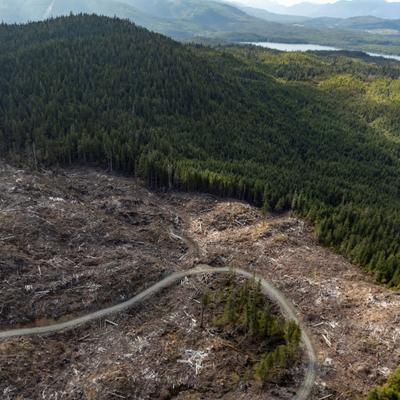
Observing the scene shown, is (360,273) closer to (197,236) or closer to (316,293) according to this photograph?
(316,293)

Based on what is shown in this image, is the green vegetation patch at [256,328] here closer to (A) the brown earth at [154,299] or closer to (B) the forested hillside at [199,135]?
(A) the brown earth at [154,299]

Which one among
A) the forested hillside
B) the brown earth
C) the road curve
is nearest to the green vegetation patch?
the road curve

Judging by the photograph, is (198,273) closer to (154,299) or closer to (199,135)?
(154,299)

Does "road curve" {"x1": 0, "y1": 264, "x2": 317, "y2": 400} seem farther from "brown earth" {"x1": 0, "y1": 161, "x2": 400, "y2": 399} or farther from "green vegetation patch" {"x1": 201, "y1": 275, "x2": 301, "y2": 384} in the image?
"green vegetation patch" {"x1": 201, "y1": 275, "x2": 301, "y2": 384}

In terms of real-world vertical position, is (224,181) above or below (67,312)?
above

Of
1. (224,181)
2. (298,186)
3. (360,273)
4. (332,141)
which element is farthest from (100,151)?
(332,141)
